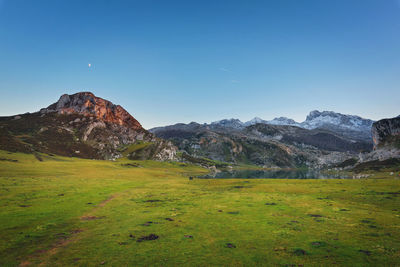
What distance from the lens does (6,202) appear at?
36.6m

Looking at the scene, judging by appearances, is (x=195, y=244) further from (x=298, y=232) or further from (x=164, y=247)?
(x=298, y=232)

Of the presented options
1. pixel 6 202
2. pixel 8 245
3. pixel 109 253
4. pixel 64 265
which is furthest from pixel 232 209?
pixel 6 202

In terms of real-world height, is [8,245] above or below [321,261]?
below

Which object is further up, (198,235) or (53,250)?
(198,235)

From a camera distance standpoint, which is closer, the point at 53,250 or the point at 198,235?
the point at 53,250

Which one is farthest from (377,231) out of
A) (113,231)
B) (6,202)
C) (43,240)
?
(6,202)

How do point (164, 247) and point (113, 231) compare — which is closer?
point (164, 247)

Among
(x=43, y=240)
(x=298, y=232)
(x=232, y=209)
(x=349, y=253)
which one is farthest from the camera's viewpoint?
(x=232, y=209)

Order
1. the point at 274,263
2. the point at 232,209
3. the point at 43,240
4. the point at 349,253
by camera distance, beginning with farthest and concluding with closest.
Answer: the point at 232,209 → the point at 43,240 → the point at 349,253 → the point at 274,263

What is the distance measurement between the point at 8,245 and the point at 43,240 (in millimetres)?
2666

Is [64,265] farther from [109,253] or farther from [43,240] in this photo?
[43,240]

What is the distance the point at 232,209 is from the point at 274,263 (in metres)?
20.1

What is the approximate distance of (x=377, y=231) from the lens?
22.3m

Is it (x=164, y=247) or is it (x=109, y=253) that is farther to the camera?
(x=164, y=247)
